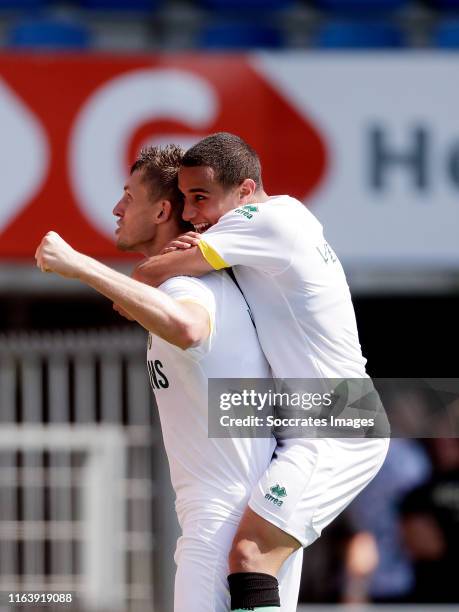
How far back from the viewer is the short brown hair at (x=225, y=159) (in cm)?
387

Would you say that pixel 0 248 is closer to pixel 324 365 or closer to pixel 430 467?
pixel 430 467

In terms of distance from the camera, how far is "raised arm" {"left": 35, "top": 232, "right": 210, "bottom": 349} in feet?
11.1

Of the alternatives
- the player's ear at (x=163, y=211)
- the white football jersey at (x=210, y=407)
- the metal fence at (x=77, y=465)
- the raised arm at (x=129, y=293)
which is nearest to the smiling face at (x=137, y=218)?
the player's ear at (x=163, y=211)

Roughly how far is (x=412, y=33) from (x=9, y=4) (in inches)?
109

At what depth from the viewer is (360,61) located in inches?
341

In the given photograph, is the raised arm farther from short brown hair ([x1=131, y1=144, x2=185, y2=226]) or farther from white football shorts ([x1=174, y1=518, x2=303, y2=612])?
short brown hair ([x1=131, y1=144, x2=185, y2=226])

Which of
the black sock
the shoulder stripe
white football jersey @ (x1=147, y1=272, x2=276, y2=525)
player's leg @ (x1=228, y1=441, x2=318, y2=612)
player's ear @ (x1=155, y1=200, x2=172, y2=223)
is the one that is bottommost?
the black sock

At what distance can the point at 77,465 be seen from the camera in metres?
8.33

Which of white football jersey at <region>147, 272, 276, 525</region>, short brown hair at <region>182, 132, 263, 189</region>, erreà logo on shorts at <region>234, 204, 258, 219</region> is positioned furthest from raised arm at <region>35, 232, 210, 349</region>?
short brown hair at <region>182, 132, 263, 189</region>

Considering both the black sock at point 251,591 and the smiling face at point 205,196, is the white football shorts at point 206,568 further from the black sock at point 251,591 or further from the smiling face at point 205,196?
the smiling face at point 205,196

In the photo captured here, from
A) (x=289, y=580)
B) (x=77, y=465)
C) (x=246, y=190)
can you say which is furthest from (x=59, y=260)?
(x=77, y=465)

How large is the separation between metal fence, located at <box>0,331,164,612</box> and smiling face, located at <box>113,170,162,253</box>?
4148 millimetres

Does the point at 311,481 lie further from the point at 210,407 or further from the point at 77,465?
the point at 77,465

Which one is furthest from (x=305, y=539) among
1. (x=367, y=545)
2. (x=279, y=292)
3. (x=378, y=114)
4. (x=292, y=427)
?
(x=378, y=114)
